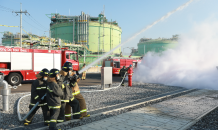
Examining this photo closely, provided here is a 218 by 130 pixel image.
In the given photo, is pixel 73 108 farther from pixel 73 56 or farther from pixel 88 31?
pixel 88 31

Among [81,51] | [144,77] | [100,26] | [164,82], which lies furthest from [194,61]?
[100,26]

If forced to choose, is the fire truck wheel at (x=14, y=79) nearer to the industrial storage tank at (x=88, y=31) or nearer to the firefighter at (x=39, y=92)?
the firefighter at (x=39, y=92)

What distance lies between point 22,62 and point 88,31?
3585cm

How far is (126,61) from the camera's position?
24.1m

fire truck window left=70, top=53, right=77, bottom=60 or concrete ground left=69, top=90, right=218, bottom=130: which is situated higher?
fire truck window left=70, top=53, right=77, bottom=60

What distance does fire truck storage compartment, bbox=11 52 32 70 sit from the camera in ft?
43.6

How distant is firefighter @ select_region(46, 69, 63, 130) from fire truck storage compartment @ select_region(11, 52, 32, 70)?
10986 mm

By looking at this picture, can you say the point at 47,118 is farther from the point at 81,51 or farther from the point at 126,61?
the point at 81,51

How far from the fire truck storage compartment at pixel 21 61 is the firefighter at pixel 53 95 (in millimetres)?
10986

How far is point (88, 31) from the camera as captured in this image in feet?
158

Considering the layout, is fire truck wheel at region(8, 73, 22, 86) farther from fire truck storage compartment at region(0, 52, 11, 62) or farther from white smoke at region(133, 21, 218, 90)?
white smoke at region(133, 21, 218, 90)

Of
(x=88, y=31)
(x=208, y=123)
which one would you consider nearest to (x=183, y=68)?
(x=208, y=123)

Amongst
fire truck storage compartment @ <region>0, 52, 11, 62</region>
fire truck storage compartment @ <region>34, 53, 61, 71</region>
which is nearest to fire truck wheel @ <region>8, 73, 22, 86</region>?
fire truck storage compartment @ <region>0, 52, 11, 62</region>

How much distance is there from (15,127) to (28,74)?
33.7ft
